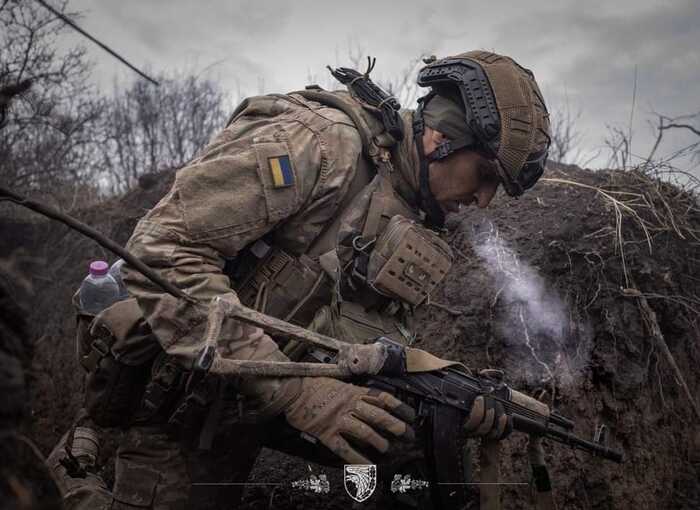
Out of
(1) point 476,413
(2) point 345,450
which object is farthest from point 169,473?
(1) point 476,413

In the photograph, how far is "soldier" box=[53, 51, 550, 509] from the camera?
6.57ft

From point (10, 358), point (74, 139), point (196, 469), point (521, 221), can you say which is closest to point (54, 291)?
point (74, 139)

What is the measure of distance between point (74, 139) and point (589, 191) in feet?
22.8

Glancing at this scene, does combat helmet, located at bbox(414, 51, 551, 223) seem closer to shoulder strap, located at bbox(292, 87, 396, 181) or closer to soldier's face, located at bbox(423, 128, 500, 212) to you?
soldier's face, located at bbox(423, 128, 500, 212)

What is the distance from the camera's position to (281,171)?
6.82 ft

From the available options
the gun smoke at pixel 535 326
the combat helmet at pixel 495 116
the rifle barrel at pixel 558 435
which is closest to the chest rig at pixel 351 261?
the combat helmet at pixel 495 116

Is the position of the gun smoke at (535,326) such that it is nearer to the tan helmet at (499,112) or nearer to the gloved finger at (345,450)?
the tan helmet at (499,112)

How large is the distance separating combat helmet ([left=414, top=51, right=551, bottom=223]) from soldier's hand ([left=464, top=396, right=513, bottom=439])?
91 cm

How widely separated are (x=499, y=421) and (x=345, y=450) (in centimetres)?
79

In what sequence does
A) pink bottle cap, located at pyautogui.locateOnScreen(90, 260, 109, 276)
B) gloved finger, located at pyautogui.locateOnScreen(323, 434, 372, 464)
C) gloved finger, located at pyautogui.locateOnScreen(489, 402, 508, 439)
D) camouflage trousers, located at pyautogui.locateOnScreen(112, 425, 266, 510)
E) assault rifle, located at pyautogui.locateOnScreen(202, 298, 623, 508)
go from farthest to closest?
pink bottle cap, located at pyautogui.locateOnScreen(90, 260, 109, 276) → gloved finger, located at pyautogui.locateOnScreen(489, 402, 508, 439) → camouflage trousers, located at pyautogui.locateOnScreen(112, 425, 266, 510) → gloved finger, located at pyautogui.locateOnScreen(323, 434, 372, 464) → assault rifle, located at pyautogui.locateOnScreen(202, 298, 623, 508)

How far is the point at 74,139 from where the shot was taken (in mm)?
8016

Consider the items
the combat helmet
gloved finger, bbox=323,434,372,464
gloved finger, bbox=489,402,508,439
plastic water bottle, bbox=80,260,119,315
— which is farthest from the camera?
plastic water bottle, bbox=80,260,119,315

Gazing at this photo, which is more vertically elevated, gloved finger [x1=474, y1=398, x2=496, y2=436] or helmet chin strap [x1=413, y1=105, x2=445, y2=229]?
helmet chin strap [x1=413, y1=105, x2=445, y2=229]

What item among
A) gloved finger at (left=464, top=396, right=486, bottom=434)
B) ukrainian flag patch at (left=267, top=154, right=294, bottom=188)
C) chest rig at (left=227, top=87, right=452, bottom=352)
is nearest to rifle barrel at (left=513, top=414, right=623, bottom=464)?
gloved finger at (left=464, top=396, right=486, bottom=434)
